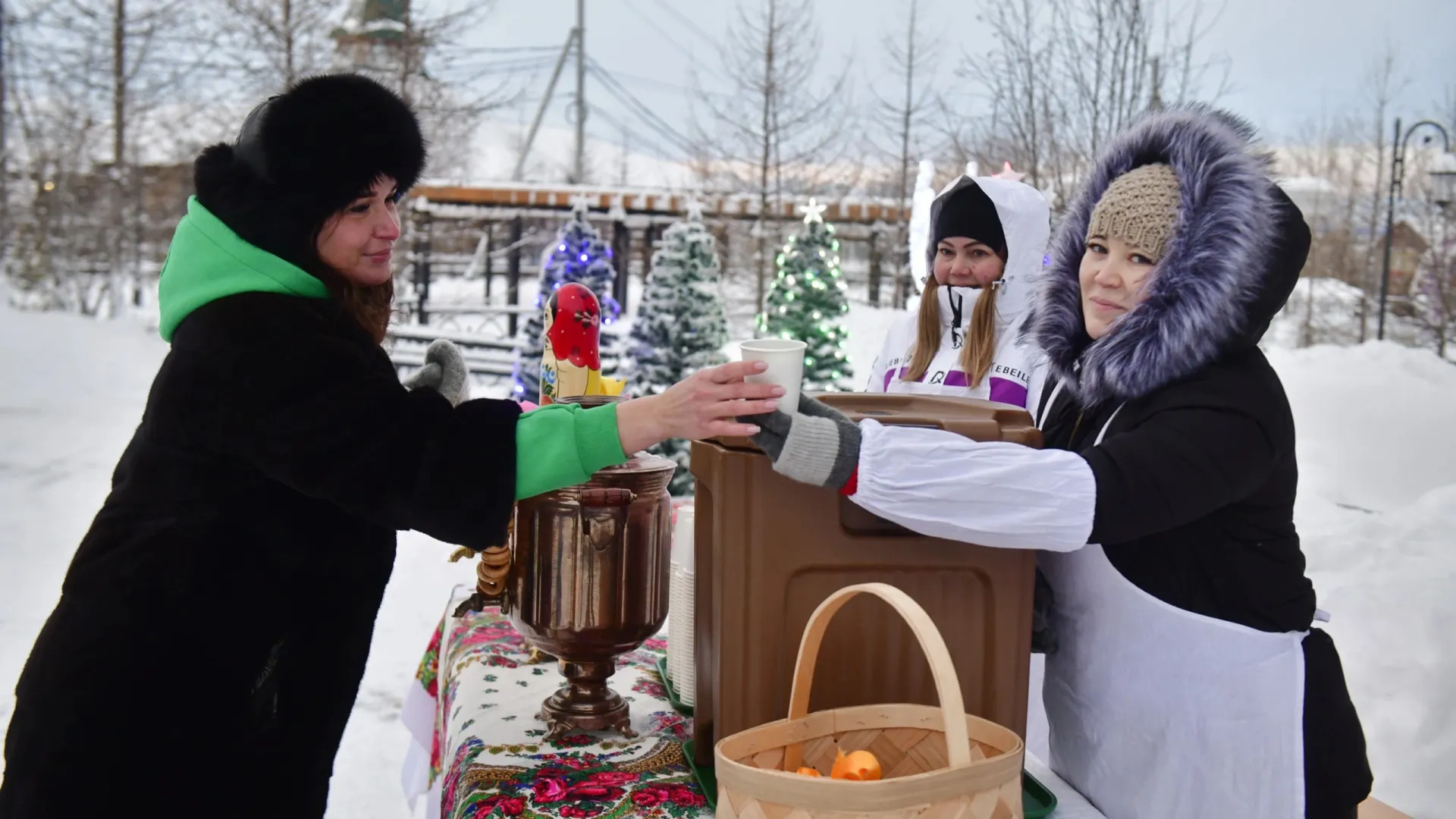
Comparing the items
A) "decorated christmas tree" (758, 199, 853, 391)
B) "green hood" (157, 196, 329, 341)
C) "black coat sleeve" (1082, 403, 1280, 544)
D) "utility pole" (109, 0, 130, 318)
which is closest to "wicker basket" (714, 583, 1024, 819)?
"black coat sleeve" (1082, 403, 1280, 544)

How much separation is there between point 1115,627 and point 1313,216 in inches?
443

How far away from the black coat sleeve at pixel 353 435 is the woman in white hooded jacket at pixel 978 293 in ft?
6.32

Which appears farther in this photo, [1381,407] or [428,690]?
[1381,407]

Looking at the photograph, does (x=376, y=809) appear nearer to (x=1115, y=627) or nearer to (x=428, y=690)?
(x=428, y=690)

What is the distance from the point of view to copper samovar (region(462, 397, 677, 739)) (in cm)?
166

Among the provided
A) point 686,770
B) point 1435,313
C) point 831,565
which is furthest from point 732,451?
point 1435,313

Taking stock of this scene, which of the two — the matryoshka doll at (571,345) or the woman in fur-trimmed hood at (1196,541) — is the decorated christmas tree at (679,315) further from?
the woman in fur-trimmed hood at (1196,541)

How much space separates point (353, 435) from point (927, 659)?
0.83 m

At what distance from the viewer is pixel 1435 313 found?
763cm

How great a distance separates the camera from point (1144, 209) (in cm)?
169

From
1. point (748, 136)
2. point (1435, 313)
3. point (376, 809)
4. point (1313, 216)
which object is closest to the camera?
point (376, 809)

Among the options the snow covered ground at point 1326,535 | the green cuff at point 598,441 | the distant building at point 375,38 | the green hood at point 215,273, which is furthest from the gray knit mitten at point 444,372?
the distant building at point 375,38

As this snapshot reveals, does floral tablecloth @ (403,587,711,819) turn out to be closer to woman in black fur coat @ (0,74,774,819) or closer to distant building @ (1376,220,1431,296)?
woman in black fur coat @ (0,74,774,819)

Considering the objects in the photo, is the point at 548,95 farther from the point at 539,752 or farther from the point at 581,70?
the point at 539,752
